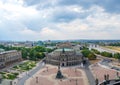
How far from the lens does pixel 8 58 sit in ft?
424

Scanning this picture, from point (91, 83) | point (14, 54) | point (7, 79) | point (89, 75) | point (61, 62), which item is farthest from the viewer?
point (14, 54)

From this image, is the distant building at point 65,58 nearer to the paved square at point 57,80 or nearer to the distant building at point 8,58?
the distant building at point 8,58

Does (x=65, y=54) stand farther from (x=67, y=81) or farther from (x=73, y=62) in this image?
(x=67, y=81)

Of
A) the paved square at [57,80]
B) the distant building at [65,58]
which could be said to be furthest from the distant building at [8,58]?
the paved square at [57,80]

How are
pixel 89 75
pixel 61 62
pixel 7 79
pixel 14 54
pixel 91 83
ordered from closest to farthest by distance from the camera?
pixel 91 83, pixel 7 79, pixel 89 75, pixel 61 62, pixel 14 54

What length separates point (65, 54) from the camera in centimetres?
12825

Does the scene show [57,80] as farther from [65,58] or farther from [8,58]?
[8,58]

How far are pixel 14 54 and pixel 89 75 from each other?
207ft

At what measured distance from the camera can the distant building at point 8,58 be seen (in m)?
122

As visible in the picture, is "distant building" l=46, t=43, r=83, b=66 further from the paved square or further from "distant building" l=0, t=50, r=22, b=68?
the paved square

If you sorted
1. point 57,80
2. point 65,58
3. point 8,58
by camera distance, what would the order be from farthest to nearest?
point 8,58 < point 65,58 < point 57,80

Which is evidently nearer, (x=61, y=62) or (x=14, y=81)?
(x=14, y=81)

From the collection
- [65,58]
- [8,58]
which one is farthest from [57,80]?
[8,58]

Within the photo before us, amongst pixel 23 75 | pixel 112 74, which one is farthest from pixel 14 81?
pixel 112 74
